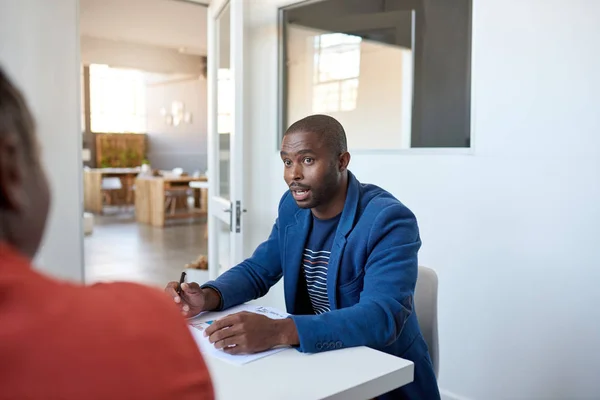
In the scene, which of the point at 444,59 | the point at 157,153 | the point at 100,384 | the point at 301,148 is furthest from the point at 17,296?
the point at 157,153

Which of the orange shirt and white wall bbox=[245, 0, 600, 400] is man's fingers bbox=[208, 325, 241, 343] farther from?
white wall bbox=[245, 0, 600, 400]

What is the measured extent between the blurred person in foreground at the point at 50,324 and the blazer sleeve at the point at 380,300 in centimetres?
78

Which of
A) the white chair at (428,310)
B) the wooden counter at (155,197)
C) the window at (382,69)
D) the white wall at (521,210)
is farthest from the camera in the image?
the wooden counter at (155,197)

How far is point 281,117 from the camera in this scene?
377 centimetres

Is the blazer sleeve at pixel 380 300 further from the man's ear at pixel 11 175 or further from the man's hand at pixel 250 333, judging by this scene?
the man's ear at pixel 11 175

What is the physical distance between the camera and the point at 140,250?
7215 millimetres

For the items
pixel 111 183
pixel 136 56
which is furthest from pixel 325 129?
pixel 111 183

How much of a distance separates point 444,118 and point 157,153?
12982 millimetres

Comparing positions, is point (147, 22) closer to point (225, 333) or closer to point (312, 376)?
point (225, 333)

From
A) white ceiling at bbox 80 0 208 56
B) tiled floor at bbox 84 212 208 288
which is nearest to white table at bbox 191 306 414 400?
tiled floor at bbox 84 212 208 288

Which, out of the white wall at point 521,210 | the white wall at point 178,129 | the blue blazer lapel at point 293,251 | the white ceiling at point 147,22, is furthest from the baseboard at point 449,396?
the white wall at point 178,129

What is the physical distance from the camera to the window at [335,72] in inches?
133

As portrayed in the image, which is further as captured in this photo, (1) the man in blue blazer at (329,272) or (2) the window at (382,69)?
(2) the window at (382,69)

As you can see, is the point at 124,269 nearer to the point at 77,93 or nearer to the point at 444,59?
the point at 77,93
